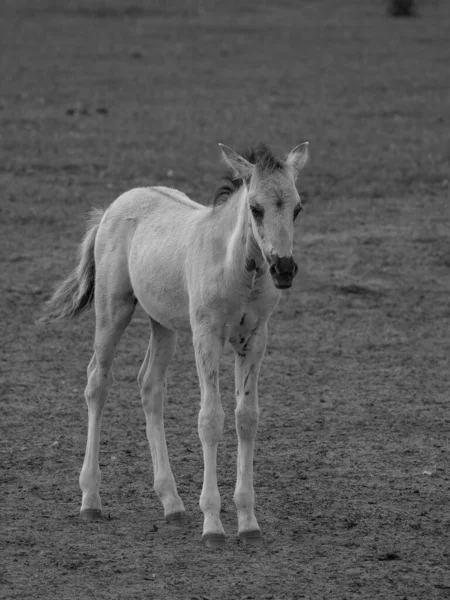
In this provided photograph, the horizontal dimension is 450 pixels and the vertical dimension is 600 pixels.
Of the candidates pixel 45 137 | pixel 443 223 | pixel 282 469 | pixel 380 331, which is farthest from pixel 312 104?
pixel 282 469

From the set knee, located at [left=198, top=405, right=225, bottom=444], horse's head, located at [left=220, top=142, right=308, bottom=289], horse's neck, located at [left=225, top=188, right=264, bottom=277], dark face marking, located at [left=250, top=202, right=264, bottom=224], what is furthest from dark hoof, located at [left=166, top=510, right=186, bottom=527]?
dark face marking, located at [left=250, top=202, right=264, bottom=224]

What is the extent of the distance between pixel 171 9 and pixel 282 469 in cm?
2931

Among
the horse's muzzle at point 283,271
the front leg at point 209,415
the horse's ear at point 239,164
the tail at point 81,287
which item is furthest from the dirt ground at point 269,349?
the horse's ear at point 239,164

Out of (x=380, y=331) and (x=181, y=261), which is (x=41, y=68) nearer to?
(x=380, y=331)

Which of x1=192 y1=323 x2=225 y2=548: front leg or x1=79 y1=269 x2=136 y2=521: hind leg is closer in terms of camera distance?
x1=192 y1=323 x2=225 y2=548: front leg

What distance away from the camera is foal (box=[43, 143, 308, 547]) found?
5773 mm

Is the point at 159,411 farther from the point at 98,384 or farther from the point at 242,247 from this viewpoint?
the point at 242,247

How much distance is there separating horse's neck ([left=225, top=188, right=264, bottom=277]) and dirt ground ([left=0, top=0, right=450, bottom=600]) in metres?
1.48

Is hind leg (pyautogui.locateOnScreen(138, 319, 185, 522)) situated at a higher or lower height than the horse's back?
lower

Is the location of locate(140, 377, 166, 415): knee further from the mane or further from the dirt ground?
the mane

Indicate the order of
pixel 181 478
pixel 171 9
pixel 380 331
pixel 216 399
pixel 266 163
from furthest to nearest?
pixel 171 9 < pixel 380 331 < pixel 181 478 < pixel 216 399 < pixel 266 163

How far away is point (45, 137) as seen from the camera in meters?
17.9

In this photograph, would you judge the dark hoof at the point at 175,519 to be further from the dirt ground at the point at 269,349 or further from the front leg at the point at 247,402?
the front leg at the point at 247,402

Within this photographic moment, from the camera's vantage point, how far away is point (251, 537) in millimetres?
6090
